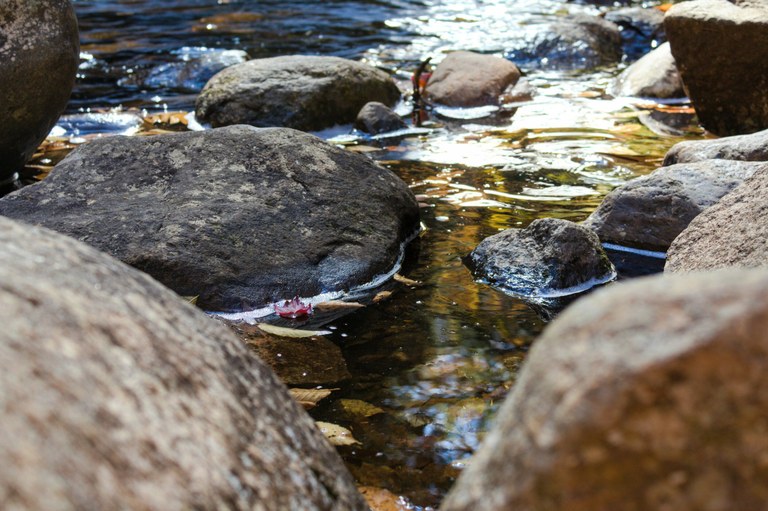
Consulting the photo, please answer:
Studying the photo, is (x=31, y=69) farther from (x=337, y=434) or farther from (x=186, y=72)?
(x=186, y=72)

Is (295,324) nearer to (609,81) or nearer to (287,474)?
(287,474)

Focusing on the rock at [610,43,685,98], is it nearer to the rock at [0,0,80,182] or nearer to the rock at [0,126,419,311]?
the rock at [0,126,419,311]

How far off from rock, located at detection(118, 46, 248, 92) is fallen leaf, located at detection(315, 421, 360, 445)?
652 centimetres

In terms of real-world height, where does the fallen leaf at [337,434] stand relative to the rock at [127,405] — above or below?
below

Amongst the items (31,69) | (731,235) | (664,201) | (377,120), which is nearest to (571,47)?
(377,120)

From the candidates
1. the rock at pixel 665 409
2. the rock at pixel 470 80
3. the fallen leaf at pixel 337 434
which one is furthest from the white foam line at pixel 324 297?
the rock at pixel 470 80

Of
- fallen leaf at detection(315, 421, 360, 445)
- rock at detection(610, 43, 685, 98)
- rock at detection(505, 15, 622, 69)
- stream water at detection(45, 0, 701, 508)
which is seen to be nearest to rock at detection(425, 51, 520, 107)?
stream water at detection(45, 0, 701, 508)

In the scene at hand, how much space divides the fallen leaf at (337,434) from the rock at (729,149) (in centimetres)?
277

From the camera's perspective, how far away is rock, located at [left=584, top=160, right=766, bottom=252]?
4148 millimetres

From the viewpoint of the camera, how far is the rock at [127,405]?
3.84ft

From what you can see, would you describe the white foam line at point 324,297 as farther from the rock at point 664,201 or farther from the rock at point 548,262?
the rock at point 664,201

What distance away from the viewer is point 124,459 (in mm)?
1240

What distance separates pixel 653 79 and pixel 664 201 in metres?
4.19

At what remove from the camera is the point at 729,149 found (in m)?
4.69
